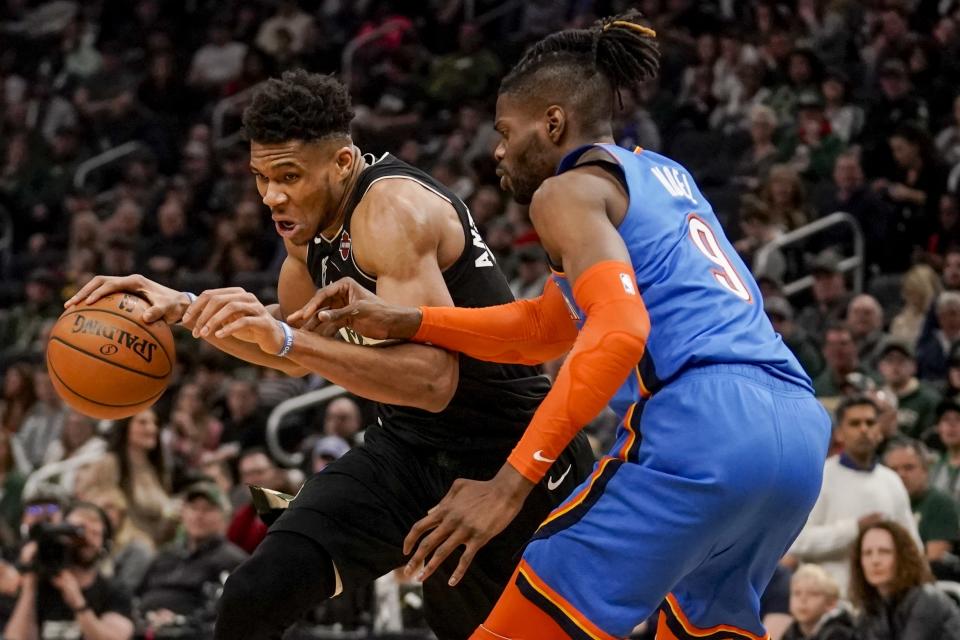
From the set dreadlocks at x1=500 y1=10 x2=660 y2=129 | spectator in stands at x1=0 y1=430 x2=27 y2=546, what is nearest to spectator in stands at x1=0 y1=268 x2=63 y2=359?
spectator in stands at x1=0 y1=430 x2=27 y2=546

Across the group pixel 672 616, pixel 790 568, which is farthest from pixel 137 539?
pixel 672 616

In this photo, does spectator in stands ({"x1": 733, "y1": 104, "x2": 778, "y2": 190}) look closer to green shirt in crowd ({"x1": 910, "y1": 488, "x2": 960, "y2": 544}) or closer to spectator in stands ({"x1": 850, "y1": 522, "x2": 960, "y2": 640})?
green shirt in crowd ({"x1": 910, "y1": 488, "x2": 960, "y2": 544})

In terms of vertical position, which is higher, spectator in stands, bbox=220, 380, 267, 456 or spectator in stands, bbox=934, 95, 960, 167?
spectator in stands, bbox=934, 95, 960, 167

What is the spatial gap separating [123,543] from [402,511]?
5313 millimetres

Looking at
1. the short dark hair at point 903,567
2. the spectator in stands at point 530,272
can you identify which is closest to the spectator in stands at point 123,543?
the spectator in stands at point 530,272

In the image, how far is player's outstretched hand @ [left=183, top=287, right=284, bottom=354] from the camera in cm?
397

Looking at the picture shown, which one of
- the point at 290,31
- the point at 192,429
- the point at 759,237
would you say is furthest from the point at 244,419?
the point at 290,31

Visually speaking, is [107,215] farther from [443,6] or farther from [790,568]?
[790,568]

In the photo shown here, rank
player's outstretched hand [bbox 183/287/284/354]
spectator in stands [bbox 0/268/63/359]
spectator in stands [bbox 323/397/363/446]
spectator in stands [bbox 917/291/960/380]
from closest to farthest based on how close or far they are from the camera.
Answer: player's outstretched hand [bbox 183/287/284/354]
spectator in stands [bbox 917/291/960/380]
spectator in stands [bbox 323/397/363/446]
spectator in stands [bbox 0/268/63/359]

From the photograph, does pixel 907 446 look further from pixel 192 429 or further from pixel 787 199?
pixel 192 429

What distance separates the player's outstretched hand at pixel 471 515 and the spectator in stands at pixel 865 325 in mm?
6247

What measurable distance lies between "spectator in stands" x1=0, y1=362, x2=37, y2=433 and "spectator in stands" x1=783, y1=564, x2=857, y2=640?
298 inches

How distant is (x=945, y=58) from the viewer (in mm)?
12000

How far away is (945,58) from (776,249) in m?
2.71
